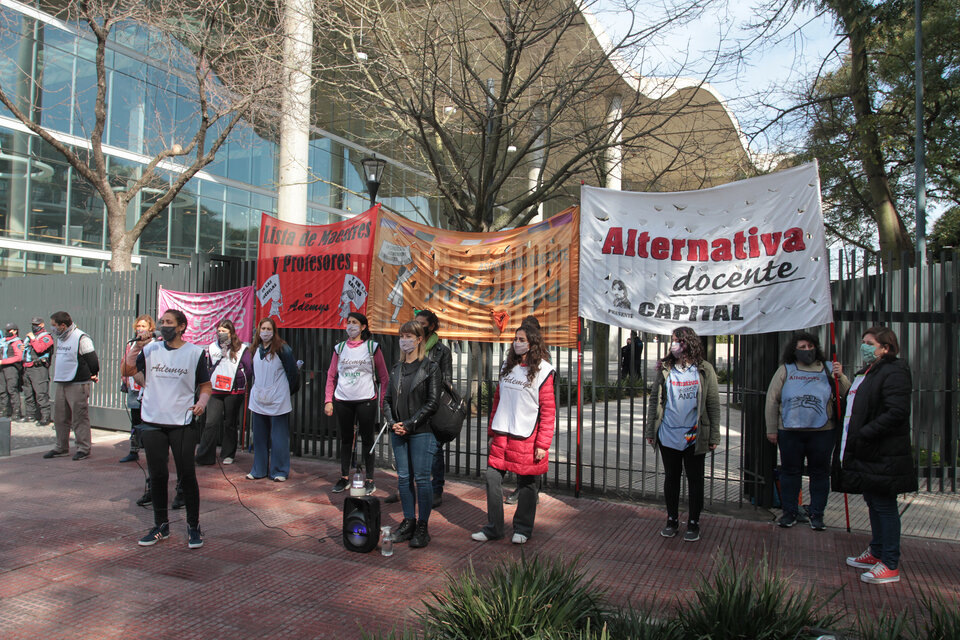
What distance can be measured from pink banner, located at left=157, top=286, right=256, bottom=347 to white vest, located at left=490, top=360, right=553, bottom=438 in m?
5.26

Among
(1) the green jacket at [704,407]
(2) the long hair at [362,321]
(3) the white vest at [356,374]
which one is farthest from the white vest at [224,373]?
(1) the green jacket at [704,407]

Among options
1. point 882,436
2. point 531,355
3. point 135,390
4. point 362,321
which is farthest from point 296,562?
point 135,390

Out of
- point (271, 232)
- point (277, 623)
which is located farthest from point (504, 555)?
point (271, 232)

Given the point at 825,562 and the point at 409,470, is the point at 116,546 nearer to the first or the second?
the point at 409,470

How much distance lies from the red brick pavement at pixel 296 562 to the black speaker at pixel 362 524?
11 cm

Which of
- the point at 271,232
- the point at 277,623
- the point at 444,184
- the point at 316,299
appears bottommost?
the point at 277,623

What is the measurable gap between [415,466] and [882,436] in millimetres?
3456

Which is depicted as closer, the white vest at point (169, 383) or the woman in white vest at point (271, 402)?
the white vest at point (169, 383)

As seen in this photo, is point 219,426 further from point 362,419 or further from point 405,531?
point 405,531

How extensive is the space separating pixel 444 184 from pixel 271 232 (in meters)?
3.81

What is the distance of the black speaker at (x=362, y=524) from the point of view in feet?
17.7

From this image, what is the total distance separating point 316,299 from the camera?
902 centimetres

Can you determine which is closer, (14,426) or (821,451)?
(821,451)

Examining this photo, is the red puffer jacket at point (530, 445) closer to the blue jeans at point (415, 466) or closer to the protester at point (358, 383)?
the blue jeans at point (415, 466)
